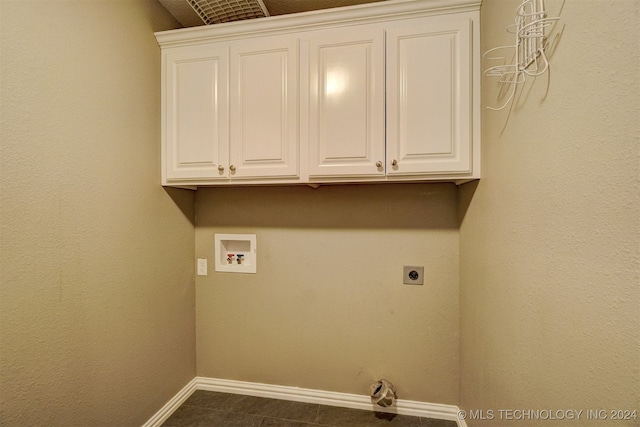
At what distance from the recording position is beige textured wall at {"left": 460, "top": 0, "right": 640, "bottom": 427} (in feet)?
1.55

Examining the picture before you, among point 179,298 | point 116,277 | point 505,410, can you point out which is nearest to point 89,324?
point 116,277

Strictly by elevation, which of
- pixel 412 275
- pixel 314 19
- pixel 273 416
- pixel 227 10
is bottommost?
pixel 273 416

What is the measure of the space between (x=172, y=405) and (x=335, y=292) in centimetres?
123

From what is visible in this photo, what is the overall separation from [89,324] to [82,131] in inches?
33.4

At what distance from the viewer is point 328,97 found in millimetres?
1320

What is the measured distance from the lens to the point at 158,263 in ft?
4.88

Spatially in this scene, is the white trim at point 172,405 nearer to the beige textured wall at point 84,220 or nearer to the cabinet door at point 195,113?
the beige textured wall at point 84,220

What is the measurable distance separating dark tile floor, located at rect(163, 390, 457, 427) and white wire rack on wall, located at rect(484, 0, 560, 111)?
177cm

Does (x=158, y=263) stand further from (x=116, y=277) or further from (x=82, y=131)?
(x=82, y=131)

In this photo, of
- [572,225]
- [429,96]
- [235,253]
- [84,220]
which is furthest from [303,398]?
[429,96]

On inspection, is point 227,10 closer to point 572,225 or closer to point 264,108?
point 264,108

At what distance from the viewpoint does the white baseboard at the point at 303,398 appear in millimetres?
1498

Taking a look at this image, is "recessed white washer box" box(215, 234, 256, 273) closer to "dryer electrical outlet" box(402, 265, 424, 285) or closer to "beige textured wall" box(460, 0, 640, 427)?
"dryer electrical outlet" box(402, 265, 424, 285)

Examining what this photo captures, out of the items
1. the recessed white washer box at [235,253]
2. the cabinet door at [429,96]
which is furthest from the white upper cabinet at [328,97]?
the recessed white washer box at [235,253]
